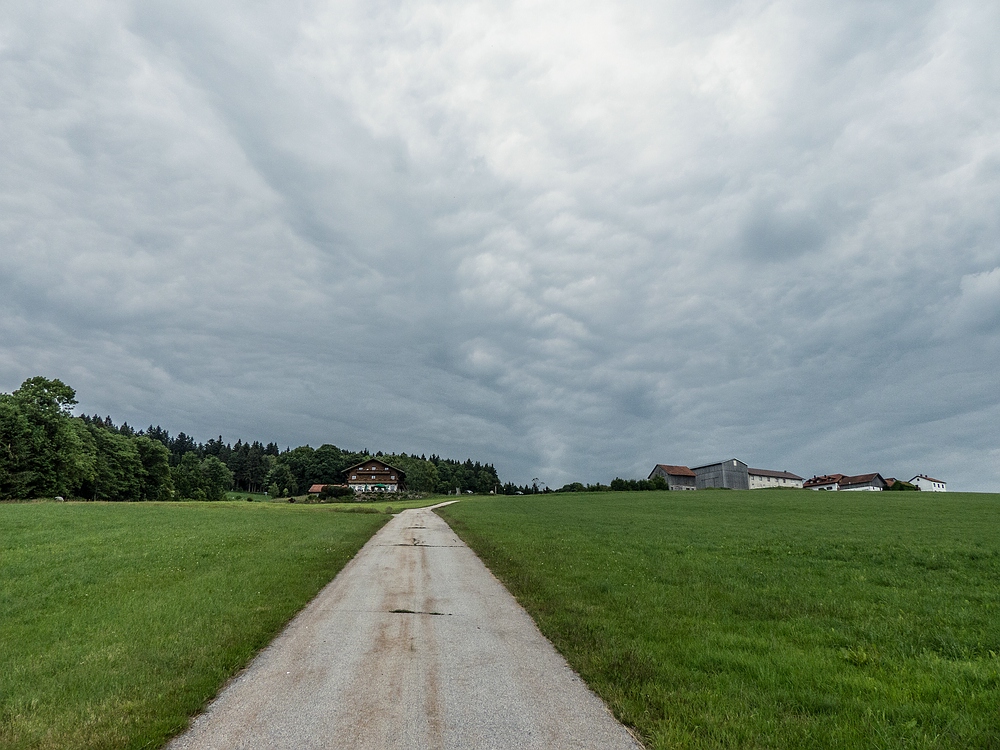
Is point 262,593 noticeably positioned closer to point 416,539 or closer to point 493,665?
point 493,665

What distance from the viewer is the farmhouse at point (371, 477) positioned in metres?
131

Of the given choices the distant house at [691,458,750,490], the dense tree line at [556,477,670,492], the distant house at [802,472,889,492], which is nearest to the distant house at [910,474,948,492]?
the distant house at [802,472,889,492]

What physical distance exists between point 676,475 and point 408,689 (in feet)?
524

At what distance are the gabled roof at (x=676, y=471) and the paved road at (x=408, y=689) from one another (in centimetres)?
15269

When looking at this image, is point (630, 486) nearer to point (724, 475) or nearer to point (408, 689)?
point (724, 475)

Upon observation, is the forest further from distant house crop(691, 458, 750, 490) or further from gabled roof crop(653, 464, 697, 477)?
distant house crop(691, 458, 750, 490)

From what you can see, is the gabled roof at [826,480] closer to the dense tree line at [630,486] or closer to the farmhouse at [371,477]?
the dense tree line at [630,486]

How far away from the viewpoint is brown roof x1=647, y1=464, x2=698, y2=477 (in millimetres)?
155250

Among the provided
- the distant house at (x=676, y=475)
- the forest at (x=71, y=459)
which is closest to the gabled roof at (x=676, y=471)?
the distant house at (x=676, y=475)

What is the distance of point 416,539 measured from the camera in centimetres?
2919

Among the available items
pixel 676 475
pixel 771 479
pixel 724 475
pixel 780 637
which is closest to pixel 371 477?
pixel 676 475

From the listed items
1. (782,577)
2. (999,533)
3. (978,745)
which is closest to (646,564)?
(782,577)

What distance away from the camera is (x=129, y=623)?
10.7m

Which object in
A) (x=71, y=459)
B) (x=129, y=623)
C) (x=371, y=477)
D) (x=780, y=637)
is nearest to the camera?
(x=780, y=637)
